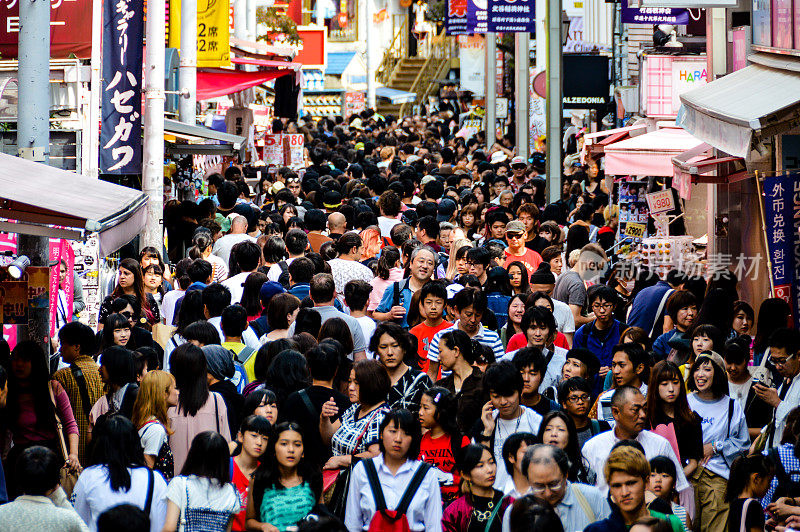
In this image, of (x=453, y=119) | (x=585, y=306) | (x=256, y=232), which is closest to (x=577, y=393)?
(x=585, y=306)

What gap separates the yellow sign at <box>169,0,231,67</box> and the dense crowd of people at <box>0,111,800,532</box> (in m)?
9.02

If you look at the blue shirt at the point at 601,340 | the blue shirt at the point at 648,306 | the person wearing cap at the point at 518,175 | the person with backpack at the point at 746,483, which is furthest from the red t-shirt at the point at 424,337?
the person wearing cap at the point at 518,175

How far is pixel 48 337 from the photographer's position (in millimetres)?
8805

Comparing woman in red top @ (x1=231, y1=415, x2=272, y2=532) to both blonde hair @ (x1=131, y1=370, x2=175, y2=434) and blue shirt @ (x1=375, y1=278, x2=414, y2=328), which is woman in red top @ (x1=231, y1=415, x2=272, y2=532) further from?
blue shirt @ (x1=375, y1=278, x2=414, y2=328)

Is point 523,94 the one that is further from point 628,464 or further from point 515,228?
point 628,464

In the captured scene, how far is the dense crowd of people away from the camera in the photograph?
5.98 metres

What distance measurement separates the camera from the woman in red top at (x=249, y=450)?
6.43 metres

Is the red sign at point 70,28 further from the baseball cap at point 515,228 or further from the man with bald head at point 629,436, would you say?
the man with bald head at point 629,436

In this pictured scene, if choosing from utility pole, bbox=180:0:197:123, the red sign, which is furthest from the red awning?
the red sign

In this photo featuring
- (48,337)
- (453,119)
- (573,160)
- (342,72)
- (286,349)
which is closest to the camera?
(286,349)

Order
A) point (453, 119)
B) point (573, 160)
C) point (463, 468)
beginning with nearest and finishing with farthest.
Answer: point (463, 468)
point (573, 160)
point (453, 119)

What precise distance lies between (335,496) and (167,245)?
941 cm

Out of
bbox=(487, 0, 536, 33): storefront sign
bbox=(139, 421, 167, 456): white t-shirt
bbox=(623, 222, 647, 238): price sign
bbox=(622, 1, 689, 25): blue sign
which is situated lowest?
bbox=(139, 421, 167, 456): white t-shirt

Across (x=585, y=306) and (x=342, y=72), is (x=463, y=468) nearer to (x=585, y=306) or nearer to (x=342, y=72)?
(x=585, y=306)
